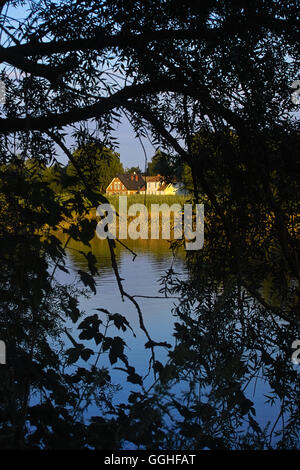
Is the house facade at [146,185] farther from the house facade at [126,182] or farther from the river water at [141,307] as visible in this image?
the river water at [141,307]

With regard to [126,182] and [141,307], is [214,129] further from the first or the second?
[126,182]

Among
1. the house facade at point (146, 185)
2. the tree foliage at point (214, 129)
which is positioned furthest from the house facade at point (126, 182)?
the tree foliage at point (214, 129)

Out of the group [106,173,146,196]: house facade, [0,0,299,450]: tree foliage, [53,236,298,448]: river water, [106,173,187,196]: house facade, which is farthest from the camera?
[53,236,298,448]: river water

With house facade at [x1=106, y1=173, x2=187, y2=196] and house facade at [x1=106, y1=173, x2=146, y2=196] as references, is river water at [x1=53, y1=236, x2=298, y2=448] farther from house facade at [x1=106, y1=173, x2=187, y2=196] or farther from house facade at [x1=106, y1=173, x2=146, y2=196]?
house facade at [x1=106, y1=173, x2=146, y2=196]

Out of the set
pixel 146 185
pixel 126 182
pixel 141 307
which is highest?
pixel 126 182

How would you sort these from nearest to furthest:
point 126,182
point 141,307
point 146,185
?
1. point 146,185
2. point 141,307
3. point 126,182

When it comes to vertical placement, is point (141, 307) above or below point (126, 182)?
below

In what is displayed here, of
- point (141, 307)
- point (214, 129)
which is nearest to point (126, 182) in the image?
point (141, 307)

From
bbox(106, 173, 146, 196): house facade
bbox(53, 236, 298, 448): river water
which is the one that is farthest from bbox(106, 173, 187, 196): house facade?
bbox(53, 236, 298, 448): river water

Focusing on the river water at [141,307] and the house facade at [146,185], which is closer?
the house facade at [146,185]

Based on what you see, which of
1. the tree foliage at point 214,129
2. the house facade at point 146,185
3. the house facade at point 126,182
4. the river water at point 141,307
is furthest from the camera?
the river water at point 141,307

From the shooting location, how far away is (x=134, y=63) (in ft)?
15.1

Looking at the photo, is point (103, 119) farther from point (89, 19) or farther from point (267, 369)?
point (267, 369)
